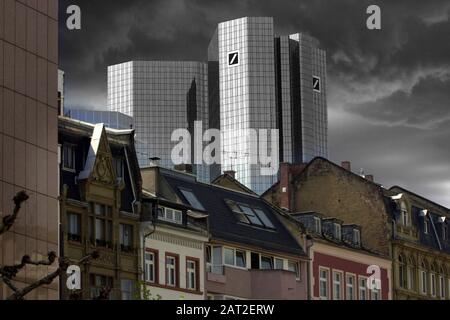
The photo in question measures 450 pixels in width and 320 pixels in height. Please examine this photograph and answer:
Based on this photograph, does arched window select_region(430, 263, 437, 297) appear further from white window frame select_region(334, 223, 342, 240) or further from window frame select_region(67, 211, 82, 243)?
window frame select_region(67, 211, 82, 243)

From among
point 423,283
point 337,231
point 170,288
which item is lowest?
point 170,288

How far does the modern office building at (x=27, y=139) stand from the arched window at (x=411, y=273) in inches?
1595

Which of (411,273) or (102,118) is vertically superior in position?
(102,118)

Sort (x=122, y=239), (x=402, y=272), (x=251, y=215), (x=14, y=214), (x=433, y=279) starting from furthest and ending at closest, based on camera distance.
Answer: (x=433, y=279), (x=402, y=272), (x=251, y=215), (x=122, y=239), (x=14, y=214)

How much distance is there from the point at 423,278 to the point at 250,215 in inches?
1018

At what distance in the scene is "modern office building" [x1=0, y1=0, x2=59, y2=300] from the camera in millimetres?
88938

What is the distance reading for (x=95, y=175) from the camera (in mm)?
88625

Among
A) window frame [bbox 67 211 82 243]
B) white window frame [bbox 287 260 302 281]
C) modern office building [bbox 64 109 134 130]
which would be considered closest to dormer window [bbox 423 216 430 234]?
white window frame [bbox 287 260 302 281]

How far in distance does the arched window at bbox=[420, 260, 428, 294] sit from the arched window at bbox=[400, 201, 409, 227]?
12.1 feet

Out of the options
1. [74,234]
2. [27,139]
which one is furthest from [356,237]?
[74,234]

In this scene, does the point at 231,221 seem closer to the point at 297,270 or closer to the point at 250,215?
the point at 250,215

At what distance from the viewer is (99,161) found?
89.6m

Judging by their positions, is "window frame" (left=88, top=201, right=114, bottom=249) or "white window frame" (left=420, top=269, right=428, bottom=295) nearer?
"window frame" (left=88, top=201, right=114, bottom=249)
